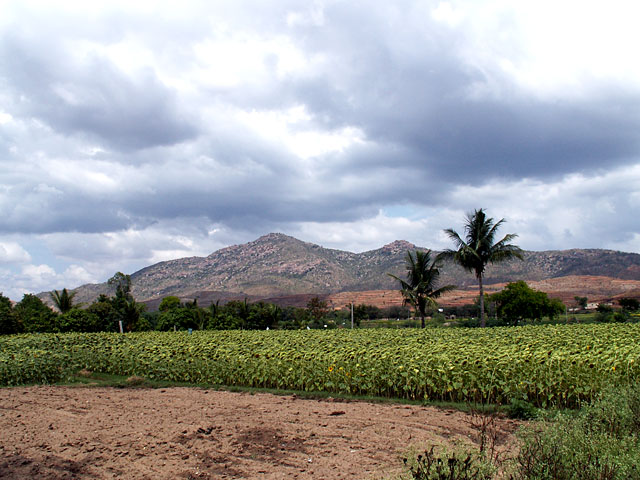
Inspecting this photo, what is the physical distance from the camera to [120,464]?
18.1 feet

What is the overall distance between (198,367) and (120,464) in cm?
805

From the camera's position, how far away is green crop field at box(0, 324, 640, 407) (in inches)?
339

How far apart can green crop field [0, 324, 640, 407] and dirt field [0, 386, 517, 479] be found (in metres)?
1.11

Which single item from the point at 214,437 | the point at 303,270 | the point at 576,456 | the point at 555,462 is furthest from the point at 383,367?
the point at 303,270

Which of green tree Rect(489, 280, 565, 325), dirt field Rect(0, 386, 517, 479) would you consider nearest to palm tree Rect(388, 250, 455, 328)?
green tree Rect(489, 280, 565, 325)

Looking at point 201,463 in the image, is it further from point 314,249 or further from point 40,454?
point 314,249

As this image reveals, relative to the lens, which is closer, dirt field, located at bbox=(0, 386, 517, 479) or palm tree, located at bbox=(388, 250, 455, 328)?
dirt field, located at bbox=(0, 386, 517, 479)

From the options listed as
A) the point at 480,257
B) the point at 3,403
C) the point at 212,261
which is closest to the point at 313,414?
the point at 3,403

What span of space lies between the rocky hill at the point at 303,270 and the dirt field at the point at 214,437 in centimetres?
9154

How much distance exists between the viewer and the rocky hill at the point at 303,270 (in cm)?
10606

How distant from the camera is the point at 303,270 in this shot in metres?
126

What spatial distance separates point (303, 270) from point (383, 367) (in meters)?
116

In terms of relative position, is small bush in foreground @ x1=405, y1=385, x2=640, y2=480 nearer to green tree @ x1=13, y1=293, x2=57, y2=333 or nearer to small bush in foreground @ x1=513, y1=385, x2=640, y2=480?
small bush in foreground @ x1=513, y1=385, x2=640, y2=480

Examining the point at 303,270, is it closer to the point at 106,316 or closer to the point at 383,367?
the point at 106,316
